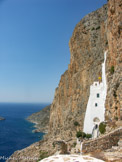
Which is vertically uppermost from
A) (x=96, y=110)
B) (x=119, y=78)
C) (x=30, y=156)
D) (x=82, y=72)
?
(x=82, y=72)

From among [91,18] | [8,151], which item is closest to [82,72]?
[91,18]

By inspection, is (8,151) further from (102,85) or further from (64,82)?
Answer: (102,85)

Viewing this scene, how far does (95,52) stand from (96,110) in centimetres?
1395

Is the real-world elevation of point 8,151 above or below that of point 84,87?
below

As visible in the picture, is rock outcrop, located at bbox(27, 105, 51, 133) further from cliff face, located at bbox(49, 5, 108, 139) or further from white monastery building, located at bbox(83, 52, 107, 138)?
white monastery building, located at bbox(83, 52, 107, 138)

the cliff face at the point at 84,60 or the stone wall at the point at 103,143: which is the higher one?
the cliff face at the point at 84,60

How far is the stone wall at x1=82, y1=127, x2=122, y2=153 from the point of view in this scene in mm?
8883

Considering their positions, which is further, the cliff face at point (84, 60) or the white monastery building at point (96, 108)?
the cliff face at point (84, 60)

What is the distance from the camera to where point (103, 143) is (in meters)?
9.12

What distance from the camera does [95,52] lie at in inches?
1237

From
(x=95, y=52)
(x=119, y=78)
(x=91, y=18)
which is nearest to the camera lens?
(x=119, y=78)

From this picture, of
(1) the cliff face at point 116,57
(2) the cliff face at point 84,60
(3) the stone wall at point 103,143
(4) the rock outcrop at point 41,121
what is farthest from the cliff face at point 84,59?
(4) the rock outcrop at point 41,121

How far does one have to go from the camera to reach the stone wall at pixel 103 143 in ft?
29.1

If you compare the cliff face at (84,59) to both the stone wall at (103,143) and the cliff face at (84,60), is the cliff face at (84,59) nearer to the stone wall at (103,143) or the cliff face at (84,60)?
the cliff face at (84,60)
